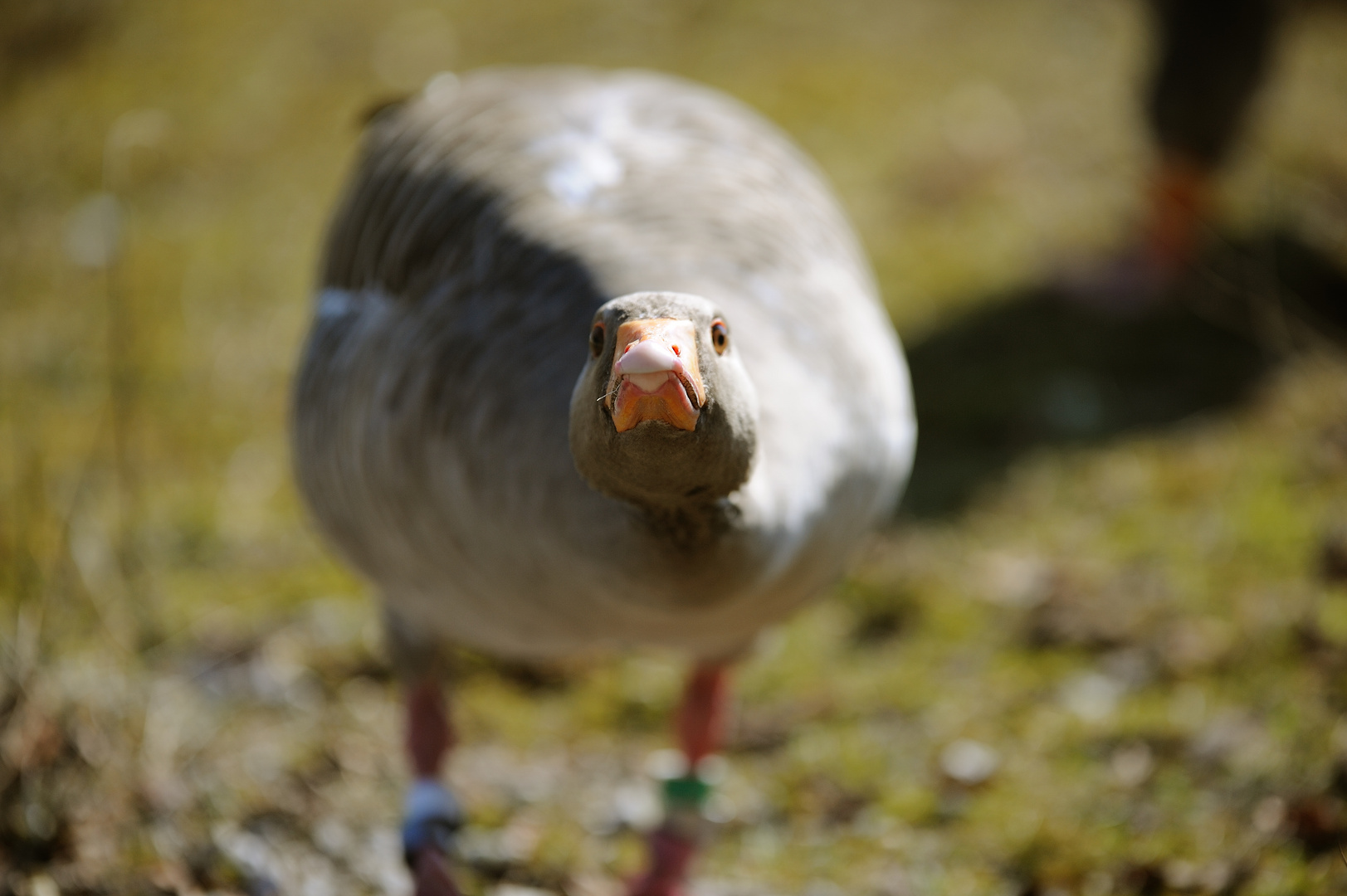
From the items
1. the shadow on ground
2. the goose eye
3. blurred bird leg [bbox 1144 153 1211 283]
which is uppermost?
blurred bird leg [bbox 1144 153 1211 283]

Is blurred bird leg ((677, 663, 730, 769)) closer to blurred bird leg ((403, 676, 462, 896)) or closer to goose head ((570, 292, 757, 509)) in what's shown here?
blurred bird leg ((403, 676, 462, 896))

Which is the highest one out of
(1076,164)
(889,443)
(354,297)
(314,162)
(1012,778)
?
(1076,164)

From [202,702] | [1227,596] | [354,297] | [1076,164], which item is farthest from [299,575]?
[1076,164]

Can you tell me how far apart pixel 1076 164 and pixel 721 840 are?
18.8ft

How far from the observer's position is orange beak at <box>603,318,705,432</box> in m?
1.83

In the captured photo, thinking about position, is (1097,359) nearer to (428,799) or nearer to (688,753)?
(688,753)

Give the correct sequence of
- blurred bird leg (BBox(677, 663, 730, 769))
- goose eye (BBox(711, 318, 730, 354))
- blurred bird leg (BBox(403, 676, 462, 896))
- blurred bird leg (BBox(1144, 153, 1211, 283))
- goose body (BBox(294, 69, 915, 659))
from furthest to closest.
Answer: blurred bird leg (BBox(1144, 153, 1211, 283)) → blurred bird leg (BBox(677, 663, 730, 769)) → blurred bird leg (BBox(403, 676, 462, 896)) → goose body (BBox(294, 69, 915, 659)) → goose eye (BBox(711, 318, 730, 354))

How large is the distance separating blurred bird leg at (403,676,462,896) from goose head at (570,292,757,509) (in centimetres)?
157

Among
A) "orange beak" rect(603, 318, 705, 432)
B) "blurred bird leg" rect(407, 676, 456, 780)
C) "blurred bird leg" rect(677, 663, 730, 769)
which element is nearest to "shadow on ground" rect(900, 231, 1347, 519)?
"blurred bird leg" rect(677, 663, 730, 769)

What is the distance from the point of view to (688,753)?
3.60 m

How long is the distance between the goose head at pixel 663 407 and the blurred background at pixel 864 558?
67.2 inches

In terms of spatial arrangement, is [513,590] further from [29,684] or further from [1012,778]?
[1012,778]

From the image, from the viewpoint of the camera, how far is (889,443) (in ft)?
9.41

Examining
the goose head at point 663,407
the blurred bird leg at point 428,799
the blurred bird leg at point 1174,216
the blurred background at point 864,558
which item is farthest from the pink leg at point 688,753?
the blurred bird leg at point 1174,216
